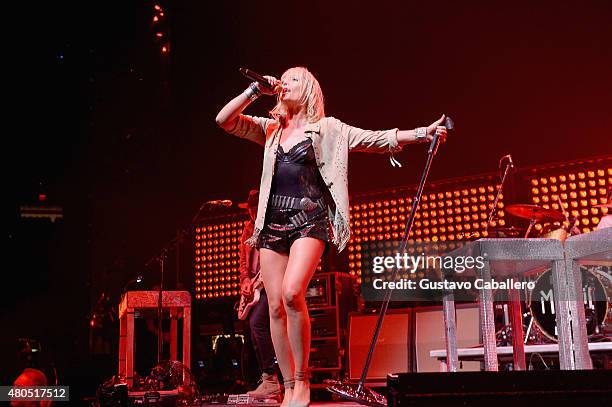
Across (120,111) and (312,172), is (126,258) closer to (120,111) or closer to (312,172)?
(120,111)

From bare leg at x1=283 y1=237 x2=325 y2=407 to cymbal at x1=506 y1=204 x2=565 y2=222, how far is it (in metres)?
3.27

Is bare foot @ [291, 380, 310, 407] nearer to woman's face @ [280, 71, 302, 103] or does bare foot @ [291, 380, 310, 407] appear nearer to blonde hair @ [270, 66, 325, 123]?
blonde hair @ [270, 66, 325, 123]

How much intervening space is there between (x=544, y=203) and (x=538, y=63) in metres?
1.58

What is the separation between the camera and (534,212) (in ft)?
19.2

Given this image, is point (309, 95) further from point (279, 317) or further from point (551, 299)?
point (551, 299)

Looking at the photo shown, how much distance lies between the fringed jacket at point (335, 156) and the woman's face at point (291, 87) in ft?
0.53

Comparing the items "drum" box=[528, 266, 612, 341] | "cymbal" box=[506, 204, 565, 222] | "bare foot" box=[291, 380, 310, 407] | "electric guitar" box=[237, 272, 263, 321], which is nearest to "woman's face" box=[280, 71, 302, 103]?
"bare foot" box=[291, 380, 310, 407]

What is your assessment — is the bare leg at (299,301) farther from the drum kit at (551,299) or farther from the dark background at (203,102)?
the dark background at (203,102)

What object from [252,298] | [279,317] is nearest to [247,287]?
[252,298]

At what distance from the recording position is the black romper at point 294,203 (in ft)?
10.2

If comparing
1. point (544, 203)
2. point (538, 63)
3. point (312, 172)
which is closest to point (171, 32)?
point (538, 63)

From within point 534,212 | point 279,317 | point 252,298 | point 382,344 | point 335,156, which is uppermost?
point 534,212

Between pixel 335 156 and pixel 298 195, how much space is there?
0.28 metres

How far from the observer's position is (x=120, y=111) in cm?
855
